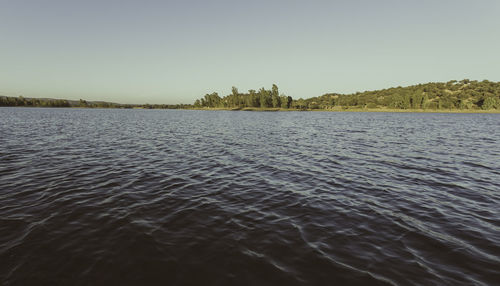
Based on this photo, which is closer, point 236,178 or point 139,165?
point 236,178

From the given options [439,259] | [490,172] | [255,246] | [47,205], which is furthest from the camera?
[490,172]

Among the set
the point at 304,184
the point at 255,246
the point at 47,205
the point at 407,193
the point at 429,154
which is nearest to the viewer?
the point at 255,246

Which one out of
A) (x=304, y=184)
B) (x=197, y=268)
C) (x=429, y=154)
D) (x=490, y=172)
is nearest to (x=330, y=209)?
(x=304, y=184)

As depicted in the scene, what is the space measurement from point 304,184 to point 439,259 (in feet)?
26.4

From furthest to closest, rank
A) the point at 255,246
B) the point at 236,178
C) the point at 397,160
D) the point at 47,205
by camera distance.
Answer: the point at 397,160 < the point at 236,178 < the point at 47,205 < the point at 255,246

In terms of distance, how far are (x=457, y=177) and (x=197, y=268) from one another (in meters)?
20.1

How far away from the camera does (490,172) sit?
58.7ft

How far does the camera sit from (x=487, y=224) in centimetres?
965

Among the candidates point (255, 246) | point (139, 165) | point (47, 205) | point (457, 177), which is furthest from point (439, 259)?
point (139, 165)

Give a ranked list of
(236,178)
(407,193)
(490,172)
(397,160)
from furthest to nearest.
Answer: (397,160)
(490,172)
(236,178)
(407,193)

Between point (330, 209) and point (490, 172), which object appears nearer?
point (330, 209)

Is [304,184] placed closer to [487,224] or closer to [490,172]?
[487,224]

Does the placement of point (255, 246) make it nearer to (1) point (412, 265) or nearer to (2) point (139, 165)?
(1) point (412, 265)

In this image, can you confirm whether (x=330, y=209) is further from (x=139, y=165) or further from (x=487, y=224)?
(x=139, y=165)
